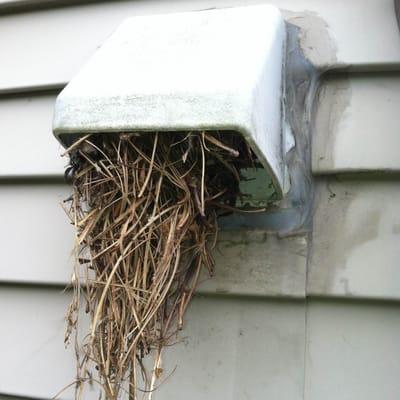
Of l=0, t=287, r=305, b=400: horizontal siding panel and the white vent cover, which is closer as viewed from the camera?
the white vent cover

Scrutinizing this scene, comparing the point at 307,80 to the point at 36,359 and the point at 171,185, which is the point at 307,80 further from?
the point at 36,359

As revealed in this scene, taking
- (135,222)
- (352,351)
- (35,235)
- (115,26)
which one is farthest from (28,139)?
(352,351)

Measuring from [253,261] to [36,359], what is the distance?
580mm

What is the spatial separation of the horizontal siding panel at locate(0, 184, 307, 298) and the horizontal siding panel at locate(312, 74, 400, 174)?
184 mm

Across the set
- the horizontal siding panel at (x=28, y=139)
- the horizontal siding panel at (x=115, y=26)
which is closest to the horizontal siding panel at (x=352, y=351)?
the horizontal siding panel at (x=115, y=26)

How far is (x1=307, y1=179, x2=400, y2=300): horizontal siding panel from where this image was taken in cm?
115

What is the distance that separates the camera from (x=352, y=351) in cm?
115

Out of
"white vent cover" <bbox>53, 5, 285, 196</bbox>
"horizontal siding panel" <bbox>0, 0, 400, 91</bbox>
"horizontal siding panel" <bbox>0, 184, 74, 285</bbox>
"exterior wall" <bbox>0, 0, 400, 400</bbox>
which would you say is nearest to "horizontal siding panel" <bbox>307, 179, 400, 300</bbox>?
"exterior wall" <bbox>0, 0, 400, 400</bbox>

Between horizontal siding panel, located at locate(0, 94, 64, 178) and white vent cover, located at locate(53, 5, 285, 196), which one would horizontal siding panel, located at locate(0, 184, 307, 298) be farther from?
white vent cover, located at locate(53, 5, 285, 196)

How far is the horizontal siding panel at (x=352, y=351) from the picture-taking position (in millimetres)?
1130

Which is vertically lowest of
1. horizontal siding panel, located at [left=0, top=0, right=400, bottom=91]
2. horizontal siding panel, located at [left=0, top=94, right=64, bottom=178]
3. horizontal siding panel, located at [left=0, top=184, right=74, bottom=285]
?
horizontal siding panel, located at [left=0, top=184, right=74, bottom=285]

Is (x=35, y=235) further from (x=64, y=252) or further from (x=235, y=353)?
(x=235, y=353)

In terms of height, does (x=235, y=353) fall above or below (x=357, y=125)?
below

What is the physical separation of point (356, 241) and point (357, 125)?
9.3 inches
